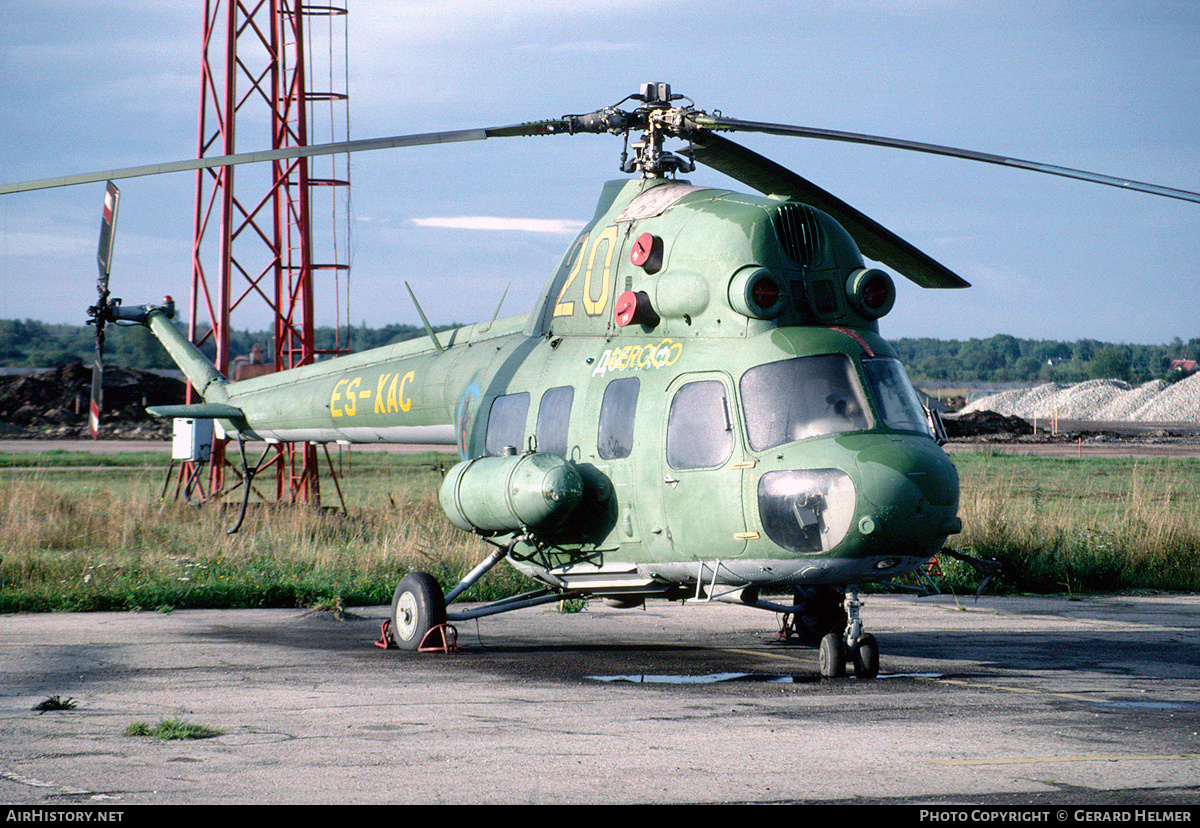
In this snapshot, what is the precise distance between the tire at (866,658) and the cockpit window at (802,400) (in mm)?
1862

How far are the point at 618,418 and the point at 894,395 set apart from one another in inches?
93.9

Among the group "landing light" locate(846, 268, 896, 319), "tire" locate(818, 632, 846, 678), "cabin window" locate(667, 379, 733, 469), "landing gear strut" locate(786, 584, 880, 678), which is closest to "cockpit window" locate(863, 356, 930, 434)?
"landing light" locate(846, 268, 896, 319)

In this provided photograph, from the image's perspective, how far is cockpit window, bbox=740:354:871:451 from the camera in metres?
8.62

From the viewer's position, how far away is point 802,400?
871 centimetres

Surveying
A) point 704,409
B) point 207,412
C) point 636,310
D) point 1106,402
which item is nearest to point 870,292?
point 704,409

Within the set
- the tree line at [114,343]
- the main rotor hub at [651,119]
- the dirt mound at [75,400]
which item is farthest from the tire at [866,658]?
the tree line at [114,343]

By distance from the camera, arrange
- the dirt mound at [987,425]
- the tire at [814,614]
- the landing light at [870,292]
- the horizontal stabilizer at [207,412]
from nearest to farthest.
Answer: the landing light at [870,292] < the tire at [814,614] < the horizontal stabilizer at [207,412] < the dirt mound at [987,425]

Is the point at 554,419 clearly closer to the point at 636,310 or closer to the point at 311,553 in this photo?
the point at 636,310

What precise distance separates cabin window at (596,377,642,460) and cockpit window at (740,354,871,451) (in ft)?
3.95

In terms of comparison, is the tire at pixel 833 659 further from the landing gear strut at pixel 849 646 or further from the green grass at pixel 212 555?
the green grass at pixel 212 555

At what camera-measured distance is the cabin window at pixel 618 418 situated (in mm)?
9734

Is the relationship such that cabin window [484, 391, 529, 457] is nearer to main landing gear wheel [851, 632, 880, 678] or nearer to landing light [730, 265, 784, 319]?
landing light [730, 265, 784, 319]
